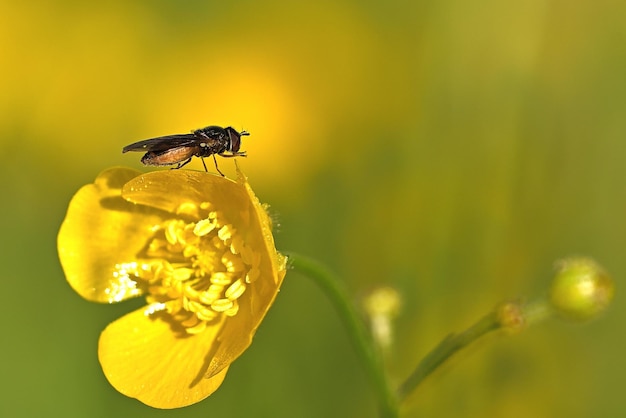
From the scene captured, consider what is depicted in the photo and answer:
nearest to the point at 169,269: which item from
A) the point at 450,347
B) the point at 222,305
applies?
the point at 222,305

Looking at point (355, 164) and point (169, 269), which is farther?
point (355, 164)

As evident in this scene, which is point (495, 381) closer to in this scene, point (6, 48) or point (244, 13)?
point (244, 13)

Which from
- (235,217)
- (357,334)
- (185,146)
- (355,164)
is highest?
(185,146)

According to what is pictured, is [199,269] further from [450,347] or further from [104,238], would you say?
[450,347]

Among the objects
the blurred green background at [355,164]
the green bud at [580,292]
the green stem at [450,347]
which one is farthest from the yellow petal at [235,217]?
the blurred green background at [355,164]

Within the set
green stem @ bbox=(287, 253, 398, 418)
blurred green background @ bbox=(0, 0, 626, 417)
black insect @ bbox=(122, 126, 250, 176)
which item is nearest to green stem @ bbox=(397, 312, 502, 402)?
green stem @ bbox=(287, 253, 398, 418)

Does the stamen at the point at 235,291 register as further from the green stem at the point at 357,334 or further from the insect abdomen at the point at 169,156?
the insect abdomen at the point at 169,156
